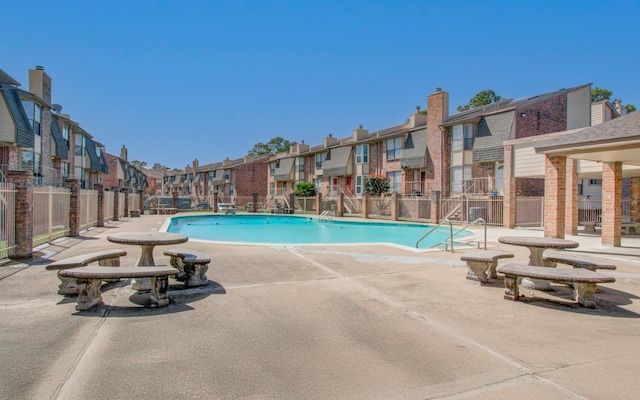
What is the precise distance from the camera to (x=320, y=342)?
432cm

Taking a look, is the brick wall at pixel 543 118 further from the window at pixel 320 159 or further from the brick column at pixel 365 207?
the window at pixel 320 159

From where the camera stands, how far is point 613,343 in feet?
14.4

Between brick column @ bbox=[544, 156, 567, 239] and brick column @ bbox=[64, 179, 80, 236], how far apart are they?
652 inches

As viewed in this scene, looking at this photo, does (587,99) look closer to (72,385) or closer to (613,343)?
(613,343)

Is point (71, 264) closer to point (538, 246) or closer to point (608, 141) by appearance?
point (538, 246)

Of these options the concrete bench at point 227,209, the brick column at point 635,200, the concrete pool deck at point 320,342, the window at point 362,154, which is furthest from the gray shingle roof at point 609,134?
the concrete bench at point 227,209

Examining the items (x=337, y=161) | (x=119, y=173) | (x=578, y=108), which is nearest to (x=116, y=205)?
(x=337, y=161)

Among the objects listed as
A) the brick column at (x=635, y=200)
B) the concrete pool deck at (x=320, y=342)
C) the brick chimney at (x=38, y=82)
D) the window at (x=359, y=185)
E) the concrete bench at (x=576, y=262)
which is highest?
the brick chimney at (x=38, y=82)

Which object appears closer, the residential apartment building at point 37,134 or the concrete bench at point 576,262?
the concrete bench at point 576,262

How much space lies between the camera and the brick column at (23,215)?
8.95 m

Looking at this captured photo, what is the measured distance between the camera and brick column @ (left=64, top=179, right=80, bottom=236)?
1441cm

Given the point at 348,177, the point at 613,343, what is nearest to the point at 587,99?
the point at 348,177

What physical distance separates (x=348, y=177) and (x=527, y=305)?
1397 inches

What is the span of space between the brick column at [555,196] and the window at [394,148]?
73.8 feet
